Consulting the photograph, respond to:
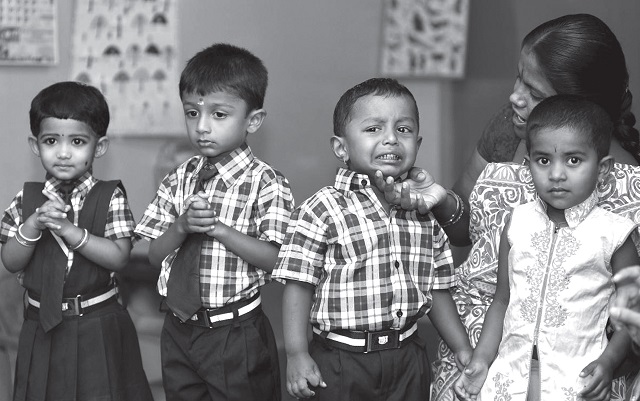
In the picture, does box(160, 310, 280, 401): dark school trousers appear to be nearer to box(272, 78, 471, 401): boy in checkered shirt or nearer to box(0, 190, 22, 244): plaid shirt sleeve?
box(272, 78, 471, 401): boy in checkered shirt

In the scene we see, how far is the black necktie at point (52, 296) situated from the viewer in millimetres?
2908

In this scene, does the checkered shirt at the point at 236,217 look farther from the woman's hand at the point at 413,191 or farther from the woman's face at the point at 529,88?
the woman's face at the point at 529,88

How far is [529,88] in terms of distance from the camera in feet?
9.01

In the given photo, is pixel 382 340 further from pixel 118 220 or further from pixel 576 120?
pixel 118 220

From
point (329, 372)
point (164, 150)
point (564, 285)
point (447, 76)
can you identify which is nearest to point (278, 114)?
point (164, 150)

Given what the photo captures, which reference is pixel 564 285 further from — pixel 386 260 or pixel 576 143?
pixel 386 260

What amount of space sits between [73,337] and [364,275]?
1.01 metres

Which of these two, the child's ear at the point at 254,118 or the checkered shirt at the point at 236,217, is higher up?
the child's ear at the point at 254,118

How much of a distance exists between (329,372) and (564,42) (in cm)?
116

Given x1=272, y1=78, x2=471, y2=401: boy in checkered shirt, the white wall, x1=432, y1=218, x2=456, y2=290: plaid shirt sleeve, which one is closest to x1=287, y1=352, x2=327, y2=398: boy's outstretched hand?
x1=272, y1=78, x2=471, y2=401: boy in checkered shirt

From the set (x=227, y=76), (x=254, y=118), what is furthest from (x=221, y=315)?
(x=227, y=76)

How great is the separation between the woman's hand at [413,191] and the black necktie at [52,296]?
3.44ft

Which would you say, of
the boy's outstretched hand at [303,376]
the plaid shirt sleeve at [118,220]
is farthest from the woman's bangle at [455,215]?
the plaid shirt sleeve at [118,220]

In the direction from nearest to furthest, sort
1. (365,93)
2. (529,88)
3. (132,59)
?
(365,93) < (529,88) < (132,59)
